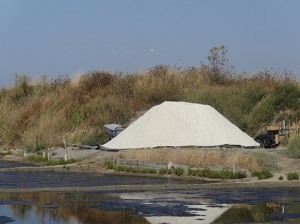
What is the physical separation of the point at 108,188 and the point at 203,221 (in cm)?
672

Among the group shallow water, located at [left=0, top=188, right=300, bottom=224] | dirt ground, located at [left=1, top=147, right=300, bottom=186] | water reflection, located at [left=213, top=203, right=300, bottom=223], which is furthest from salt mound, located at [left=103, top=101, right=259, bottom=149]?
water reflection, located at [left=213, top=203, right=300, bottom=223]

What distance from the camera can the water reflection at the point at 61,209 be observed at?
574 inches

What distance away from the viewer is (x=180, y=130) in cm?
3162

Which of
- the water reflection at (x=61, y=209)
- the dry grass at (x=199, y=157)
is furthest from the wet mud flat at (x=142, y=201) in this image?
the dry grass at (x=199, y=157)

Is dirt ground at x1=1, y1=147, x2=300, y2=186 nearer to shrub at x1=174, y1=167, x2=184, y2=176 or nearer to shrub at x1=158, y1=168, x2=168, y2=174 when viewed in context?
shrub at x1=158, y1=168, x2=168, y2=174

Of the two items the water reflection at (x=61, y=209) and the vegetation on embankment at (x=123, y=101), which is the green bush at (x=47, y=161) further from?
the water reflection at (x=61, y=209)

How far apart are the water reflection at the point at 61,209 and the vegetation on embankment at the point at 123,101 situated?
58.3ft

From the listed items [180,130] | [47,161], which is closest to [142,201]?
[180,130]

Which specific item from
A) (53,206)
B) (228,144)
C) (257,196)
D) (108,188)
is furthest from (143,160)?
(53,206)

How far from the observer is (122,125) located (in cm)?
3888

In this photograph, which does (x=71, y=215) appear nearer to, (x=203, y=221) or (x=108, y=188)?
(x=203, y=221)

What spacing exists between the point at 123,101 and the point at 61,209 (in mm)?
25566

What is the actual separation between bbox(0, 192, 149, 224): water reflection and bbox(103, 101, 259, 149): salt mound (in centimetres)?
1174

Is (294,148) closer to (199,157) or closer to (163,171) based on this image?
(199,157)
